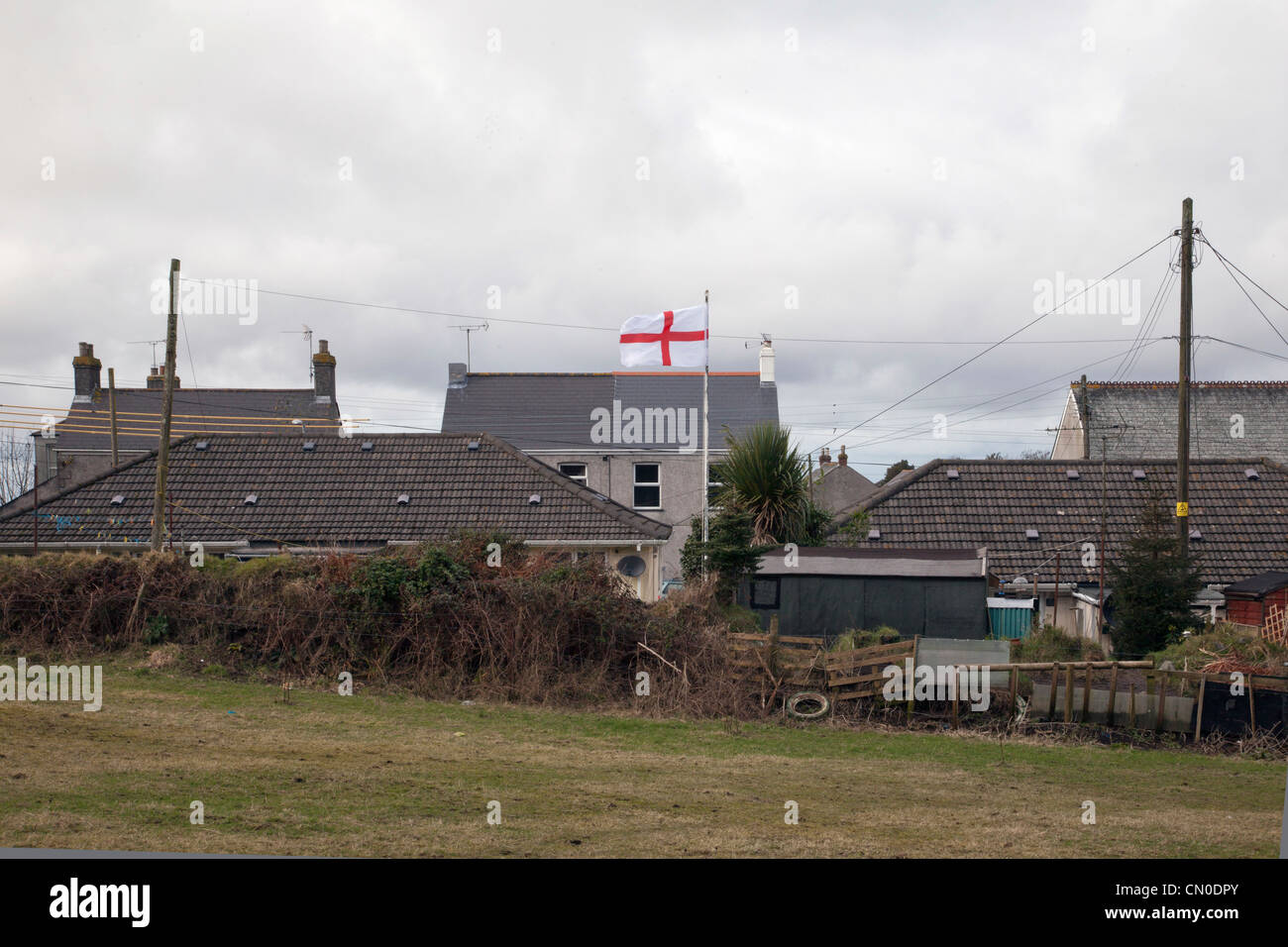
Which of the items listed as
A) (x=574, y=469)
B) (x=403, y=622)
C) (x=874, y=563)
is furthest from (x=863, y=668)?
(x=574, y=469)

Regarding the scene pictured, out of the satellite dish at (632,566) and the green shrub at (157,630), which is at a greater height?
the satellite dish at (632,566)

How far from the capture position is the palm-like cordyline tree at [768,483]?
2288 cm

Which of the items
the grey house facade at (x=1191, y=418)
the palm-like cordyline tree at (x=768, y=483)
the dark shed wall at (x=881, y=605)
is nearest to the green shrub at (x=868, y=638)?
the dark shed wall at (x=881, y=605)

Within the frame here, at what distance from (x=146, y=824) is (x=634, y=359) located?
1461 centimetres

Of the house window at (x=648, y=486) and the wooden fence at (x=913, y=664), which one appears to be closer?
the wooden fence at (x=913, y=664)

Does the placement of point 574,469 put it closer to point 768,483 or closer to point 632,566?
point 632,566

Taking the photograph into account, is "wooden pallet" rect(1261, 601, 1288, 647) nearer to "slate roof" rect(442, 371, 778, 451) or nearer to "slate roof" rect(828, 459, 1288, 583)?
"slate roof" rect(828, 459, 1288, 583)

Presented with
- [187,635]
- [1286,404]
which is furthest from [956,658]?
[1286,404]

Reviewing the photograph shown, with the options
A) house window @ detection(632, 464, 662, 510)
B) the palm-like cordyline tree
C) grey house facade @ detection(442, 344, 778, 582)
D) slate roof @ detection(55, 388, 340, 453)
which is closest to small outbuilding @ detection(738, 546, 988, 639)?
the palm-like cordyline tree

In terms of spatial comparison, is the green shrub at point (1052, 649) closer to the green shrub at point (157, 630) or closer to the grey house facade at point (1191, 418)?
the green shrub at point (157, 630)

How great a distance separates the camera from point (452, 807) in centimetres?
943

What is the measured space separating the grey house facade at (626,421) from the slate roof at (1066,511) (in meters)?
10.1
